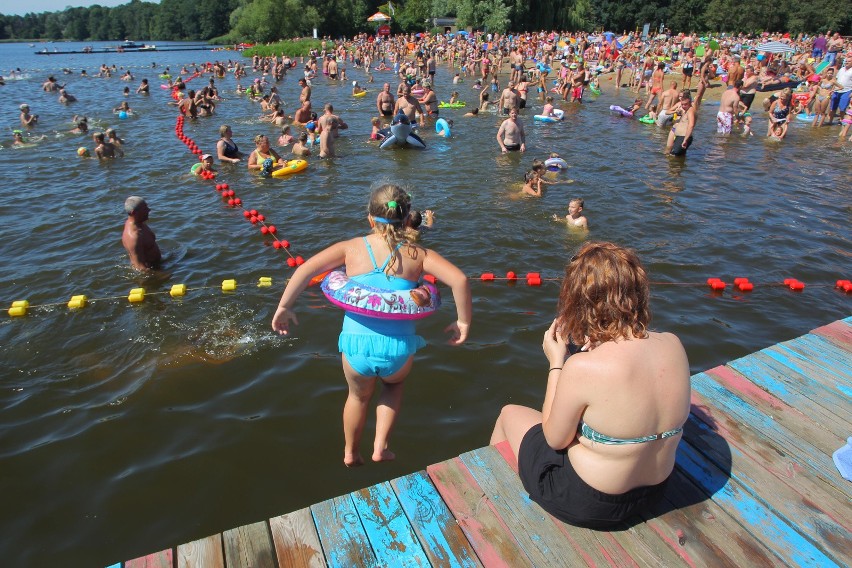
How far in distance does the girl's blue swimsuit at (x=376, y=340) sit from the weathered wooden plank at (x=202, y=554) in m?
1.21

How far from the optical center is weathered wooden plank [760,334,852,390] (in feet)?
12.8

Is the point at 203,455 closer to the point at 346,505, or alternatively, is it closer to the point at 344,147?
the point at 346,505

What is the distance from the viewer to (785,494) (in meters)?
2.89

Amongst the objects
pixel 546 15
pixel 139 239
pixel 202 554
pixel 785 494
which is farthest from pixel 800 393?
pixel 546 15

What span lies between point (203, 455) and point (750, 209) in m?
10.2

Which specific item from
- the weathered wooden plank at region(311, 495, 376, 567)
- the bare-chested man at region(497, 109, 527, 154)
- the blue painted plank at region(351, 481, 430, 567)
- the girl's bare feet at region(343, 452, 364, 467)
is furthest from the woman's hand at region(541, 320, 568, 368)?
the bare-chested man at region(497, 109, 527, 154)

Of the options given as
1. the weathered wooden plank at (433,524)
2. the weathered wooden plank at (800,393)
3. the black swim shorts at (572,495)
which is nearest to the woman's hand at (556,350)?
the black swim shorts at (572,495)

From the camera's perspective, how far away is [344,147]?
14.8 metres

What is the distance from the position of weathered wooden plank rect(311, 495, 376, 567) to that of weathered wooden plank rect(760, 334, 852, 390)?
3.49 metres

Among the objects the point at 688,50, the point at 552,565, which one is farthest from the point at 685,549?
the point at 688,50

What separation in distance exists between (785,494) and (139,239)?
7.53m

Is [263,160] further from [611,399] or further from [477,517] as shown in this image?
[611,399]

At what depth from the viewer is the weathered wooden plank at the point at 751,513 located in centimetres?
253

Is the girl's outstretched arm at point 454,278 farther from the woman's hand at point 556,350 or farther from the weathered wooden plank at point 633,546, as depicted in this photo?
the weathered wooden plank at point 633,546
